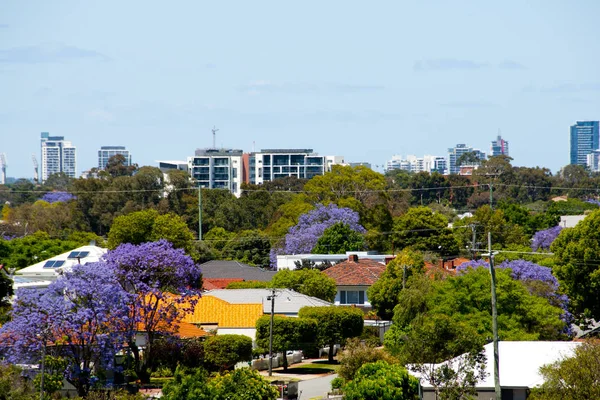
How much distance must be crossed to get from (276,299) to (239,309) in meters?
4.50

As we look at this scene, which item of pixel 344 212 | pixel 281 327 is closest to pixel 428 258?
pixel 344 212

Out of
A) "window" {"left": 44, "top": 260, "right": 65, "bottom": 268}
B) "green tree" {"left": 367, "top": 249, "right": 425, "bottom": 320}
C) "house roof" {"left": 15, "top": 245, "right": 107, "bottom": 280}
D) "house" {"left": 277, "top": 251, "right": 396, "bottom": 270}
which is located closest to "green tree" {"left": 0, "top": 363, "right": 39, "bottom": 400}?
"house roof" {"left": 15, "top": 245, "right": 107, "bottom": 280}

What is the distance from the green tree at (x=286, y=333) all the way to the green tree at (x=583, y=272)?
17541 mm

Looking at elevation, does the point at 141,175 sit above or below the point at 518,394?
above

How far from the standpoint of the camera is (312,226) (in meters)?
104

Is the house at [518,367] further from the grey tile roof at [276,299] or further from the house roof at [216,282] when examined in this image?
the house roof at [216,282]

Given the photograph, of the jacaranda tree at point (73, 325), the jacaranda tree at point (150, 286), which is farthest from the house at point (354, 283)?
the jacaranda tree at point (73, 325)

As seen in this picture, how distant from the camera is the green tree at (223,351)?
53406 millimetres

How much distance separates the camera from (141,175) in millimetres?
144125

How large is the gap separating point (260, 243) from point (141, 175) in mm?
33106

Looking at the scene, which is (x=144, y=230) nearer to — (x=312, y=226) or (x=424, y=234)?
(x=312, y=226)

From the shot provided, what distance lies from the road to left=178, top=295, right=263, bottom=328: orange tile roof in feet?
34.0

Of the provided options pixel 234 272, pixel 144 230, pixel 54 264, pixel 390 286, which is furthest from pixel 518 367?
pixel 234 272

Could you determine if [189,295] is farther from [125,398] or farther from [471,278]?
[125,398]
